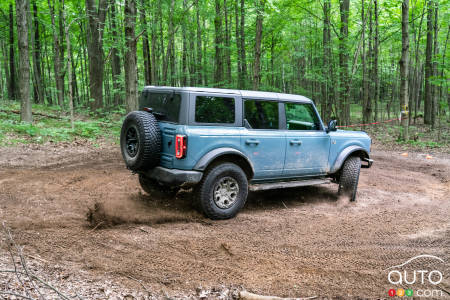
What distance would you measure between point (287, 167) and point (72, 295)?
406 cm

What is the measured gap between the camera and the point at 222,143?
16.7ft

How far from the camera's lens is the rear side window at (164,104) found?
4.97 metres

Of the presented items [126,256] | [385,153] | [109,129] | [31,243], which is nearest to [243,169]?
[126,256]

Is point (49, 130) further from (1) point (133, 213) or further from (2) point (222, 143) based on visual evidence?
(2) point (222, 143)

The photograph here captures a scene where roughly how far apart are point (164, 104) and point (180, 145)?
2.85ft

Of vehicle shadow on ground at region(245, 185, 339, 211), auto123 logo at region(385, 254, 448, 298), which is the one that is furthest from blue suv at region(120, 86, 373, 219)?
auto123 logo at region(385, 254, 448, 298)

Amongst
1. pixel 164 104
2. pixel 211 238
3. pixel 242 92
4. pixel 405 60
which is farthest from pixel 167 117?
pixel 405 60

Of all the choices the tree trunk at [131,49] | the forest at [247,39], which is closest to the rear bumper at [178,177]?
the tree trunk at [131,49]

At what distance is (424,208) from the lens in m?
6.15

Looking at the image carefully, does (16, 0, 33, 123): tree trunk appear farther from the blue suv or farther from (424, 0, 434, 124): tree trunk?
(424, 0, 434, 124): tree trunk

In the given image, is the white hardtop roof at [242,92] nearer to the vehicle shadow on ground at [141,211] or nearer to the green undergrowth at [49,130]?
the vehicle shadow on ground at [141,211]

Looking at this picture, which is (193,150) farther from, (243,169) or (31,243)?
(31,243)

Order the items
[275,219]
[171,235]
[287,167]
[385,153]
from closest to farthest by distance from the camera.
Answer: [171,235] < [275,219] < [287,167] < [385,153]

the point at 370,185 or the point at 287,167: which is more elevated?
the point at 287,167
